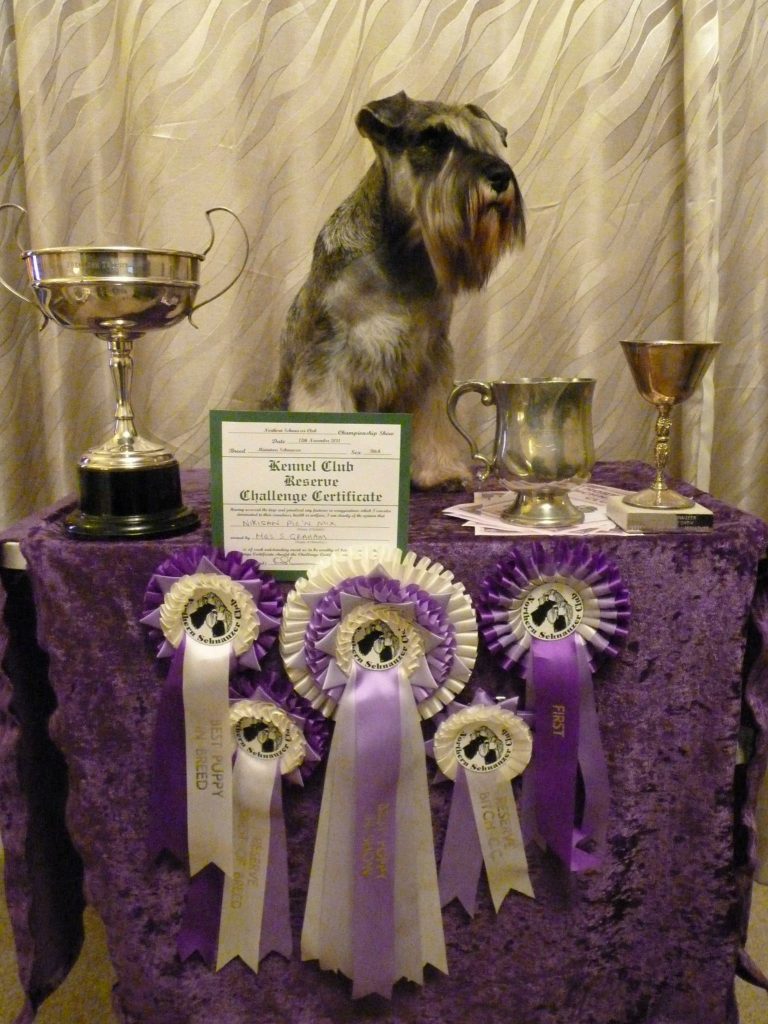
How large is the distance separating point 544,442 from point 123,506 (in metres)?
0.48

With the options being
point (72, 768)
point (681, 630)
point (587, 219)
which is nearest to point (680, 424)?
point (587, 219)

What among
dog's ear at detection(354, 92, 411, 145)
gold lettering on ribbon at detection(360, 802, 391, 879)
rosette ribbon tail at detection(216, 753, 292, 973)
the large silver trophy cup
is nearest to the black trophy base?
the large silver trophy cup

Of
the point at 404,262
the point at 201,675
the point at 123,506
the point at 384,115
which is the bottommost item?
the point at 201,675

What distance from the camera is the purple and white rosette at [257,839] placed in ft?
2.66

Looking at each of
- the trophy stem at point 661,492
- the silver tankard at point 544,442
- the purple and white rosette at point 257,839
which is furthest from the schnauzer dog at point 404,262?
the purple and white rosette at point 257,839

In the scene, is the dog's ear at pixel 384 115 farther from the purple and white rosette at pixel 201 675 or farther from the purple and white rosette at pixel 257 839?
the purple and white rosette at pixel 257 839

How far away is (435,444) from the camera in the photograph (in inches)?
40.0

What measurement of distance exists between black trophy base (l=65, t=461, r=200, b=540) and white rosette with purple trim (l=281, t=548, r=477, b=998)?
188mm

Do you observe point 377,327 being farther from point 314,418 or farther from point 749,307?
point 749,307

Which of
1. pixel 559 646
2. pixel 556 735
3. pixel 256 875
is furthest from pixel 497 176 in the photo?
pixel 256 875

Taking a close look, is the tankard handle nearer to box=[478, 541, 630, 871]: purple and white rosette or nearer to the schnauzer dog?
the schnauzer dog

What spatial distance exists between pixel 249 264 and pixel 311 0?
0.41m

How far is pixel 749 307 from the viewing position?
123 centimetres

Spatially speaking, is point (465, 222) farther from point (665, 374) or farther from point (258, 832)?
point (258, 832)
